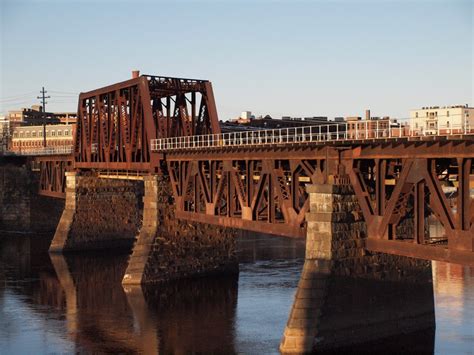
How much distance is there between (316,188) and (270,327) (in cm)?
1039

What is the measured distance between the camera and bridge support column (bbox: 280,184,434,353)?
38.2 m

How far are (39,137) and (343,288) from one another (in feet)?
453

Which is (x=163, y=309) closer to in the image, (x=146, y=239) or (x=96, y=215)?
(x=146, y=239)

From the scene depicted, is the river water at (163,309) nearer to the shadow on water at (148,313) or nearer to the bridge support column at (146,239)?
the shadow on water at (148,313)

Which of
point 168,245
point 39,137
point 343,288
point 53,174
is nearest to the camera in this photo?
point 343,288

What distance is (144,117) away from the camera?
66.3 meters

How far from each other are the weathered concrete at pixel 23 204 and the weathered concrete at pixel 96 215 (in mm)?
21223

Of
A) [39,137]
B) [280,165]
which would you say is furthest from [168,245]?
[39,137]

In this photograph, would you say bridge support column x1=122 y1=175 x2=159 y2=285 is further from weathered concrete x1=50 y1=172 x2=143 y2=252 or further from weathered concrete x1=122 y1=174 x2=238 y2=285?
weathered concrete x1=50 y1=172 x2=143 y2=252

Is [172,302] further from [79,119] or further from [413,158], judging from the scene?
[79,119]

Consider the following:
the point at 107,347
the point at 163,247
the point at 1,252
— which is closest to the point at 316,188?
the point at 107,347

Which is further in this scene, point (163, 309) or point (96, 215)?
point (96, 215)

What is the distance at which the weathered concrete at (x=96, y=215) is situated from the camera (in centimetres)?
8294

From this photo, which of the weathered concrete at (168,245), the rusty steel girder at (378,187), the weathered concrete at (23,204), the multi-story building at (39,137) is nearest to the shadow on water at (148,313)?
the weathered concrete at (168,245)
